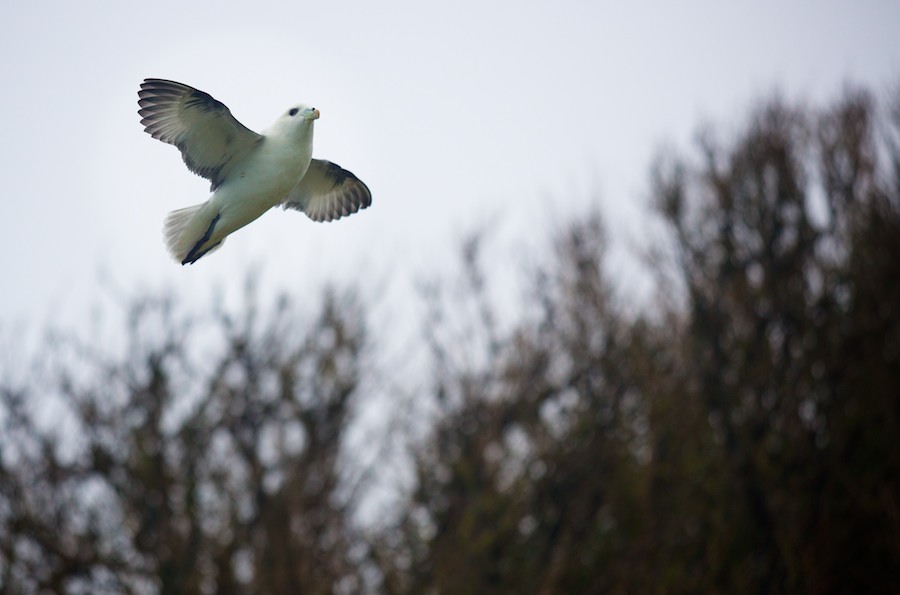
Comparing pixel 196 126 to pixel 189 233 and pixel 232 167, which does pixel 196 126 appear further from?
pixel 189 233

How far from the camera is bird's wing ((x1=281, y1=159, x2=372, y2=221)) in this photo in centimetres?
548

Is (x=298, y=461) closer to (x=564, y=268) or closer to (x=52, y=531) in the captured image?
(x=52, y=531)

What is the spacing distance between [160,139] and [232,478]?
6.68 meters

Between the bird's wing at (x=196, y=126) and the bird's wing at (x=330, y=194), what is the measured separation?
0.85 m

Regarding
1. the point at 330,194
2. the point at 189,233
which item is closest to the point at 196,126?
the point at 189,233

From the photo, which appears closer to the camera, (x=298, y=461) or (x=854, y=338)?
(x=298, y=461)

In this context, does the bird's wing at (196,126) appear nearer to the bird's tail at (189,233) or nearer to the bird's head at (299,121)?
the bird's tail at (189,233)

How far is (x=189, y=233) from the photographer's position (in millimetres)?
4305

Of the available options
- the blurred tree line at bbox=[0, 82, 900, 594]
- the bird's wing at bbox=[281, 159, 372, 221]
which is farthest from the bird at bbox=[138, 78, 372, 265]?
the blurred tree line at bbox=[0, 82, 900, 594]

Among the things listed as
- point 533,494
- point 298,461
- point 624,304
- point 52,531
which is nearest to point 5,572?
point 52,531

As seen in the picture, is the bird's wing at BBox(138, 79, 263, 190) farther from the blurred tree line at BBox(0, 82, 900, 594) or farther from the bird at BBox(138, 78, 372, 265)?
the blurred tree line at BBox(0, 82, 900, 594)

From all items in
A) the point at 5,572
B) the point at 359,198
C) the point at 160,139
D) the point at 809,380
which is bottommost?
the point at 809,380

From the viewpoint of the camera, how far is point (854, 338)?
612 inches

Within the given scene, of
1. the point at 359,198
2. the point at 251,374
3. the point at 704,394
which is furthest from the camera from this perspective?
the point at 704,394
